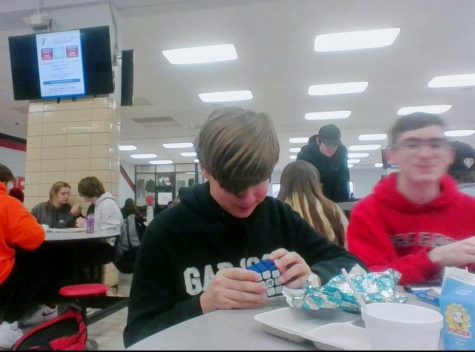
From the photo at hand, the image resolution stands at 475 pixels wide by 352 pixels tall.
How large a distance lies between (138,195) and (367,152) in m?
9.85

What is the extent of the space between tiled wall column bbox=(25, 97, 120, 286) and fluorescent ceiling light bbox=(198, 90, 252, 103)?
2745 mm

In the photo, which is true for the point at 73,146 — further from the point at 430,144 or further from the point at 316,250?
the point at 430,144

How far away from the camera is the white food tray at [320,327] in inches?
24.2

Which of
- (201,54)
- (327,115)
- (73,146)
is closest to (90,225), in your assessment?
(73,146)

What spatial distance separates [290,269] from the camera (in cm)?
A: 83

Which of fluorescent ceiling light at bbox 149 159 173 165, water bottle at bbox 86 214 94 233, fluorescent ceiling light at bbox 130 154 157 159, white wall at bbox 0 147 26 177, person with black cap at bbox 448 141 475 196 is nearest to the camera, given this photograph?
person with black cap at bbox 448 141 475 196

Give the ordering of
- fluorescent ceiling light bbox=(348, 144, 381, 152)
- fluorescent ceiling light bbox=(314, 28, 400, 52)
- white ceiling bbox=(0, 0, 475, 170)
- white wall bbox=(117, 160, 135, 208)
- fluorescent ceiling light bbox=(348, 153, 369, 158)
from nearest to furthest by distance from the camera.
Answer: white ceiling bbox=(0, 0, 475, 170)
fluorescent ceiling light bbox=(314, 28, 400, 52)
fluorescent ceiling light bbox=(348, 144, 381, 152)
fluorescent ceiling light bbox=(348, 153, 369, 158)
white wall bbox=(117, 160, 135, 208)

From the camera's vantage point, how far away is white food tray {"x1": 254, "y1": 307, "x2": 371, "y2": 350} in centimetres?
62

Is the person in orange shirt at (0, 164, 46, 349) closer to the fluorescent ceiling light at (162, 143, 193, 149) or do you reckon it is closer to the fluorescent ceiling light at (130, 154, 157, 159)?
the fluorescent ceiling light at (162, 143, 193, 149)

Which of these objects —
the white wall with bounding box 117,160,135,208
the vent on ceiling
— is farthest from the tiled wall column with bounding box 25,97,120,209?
the white wall with bounding box 117,160,135,208

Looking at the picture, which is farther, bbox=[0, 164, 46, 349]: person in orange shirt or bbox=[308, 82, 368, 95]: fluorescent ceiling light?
bbox=[308, 82, 368, 95]: fluorescent ceiling light

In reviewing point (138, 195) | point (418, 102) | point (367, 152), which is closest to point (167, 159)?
point (138, 195)

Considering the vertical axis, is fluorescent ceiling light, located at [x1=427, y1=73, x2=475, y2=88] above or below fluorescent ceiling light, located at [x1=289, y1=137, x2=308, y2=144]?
above

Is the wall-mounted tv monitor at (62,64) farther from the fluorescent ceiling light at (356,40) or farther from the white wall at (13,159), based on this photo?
the white wall at (13,159)
